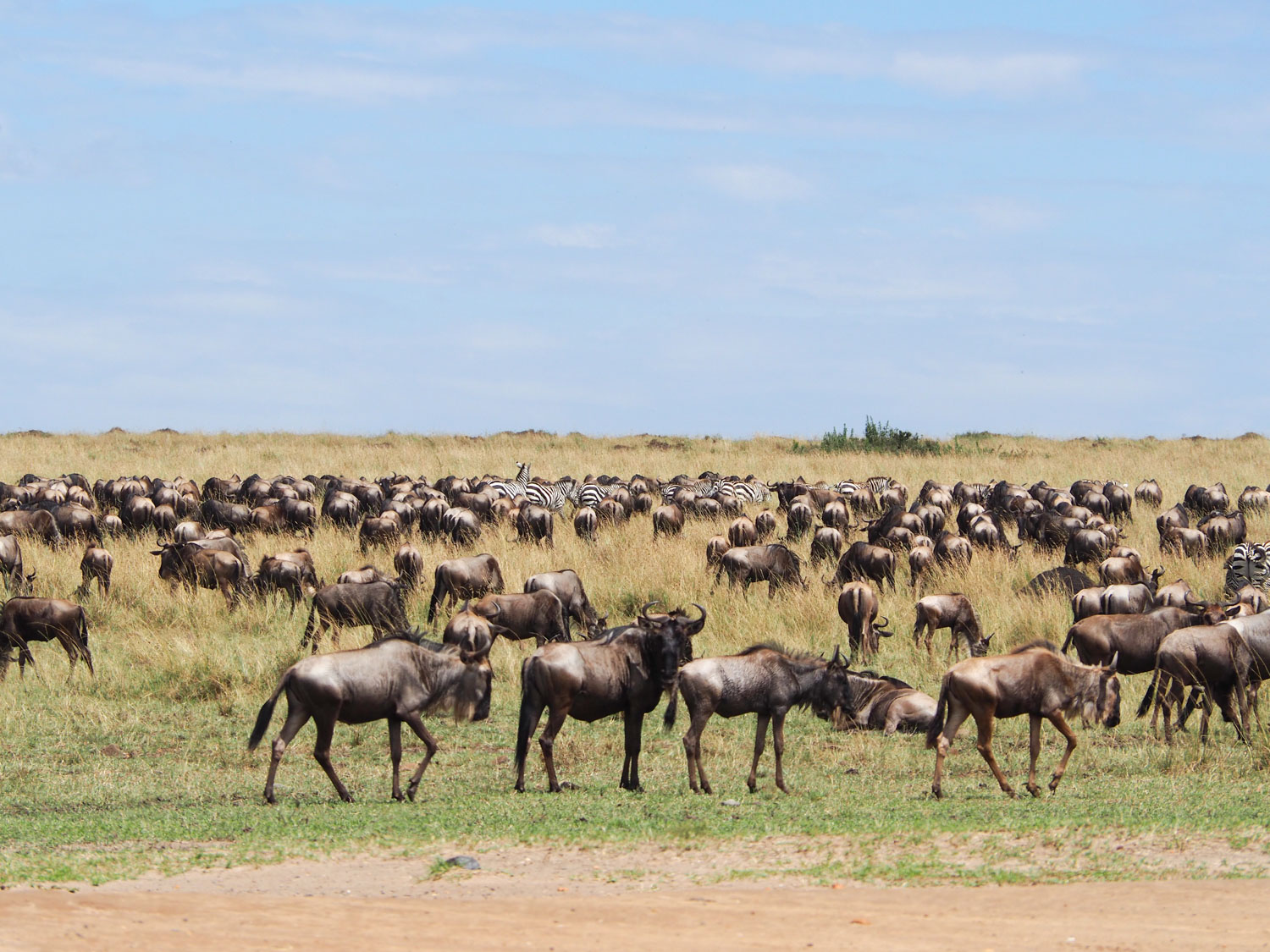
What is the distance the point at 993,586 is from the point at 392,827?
1214 centimetres

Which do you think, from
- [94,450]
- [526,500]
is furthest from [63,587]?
[94,450]

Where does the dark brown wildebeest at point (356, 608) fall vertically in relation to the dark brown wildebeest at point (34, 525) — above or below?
below

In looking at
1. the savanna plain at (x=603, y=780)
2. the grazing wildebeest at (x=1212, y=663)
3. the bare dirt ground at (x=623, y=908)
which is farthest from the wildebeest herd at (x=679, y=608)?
the bare dirt ground at (x=623, y=908)

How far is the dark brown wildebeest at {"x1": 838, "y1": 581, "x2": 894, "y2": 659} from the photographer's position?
50.8 ft

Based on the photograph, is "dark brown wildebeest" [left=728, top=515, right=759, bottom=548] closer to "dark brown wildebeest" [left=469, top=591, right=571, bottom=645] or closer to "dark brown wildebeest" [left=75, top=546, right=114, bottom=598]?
"dark brown wildebeest" [left=469, top=591, right=571, bottom=645]

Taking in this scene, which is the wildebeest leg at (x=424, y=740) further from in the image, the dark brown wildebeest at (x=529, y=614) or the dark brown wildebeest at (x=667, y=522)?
the dark brown wildebeest at (x=667, y=522)

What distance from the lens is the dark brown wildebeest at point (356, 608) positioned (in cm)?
1520

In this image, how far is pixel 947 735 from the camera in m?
9.61

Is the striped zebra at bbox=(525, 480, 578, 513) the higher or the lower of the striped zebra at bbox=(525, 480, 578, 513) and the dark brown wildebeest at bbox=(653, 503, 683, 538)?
the higher

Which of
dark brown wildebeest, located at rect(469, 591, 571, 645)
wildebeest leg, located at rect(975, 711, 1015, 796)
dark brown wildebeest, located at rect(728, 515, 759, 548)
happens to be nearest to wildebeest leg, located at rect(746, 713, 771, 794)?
wildebeest leg, located at rect(975, 711, 1015, 796)

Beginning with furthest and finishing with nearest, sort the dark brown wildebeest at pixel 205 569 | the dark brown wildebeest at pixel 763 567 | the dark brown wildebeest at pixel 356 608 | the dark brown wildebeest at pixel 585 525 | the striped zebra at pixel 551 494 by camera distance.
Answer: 1. the striped zebra at pixel 551 494
2. the dark brown wildebeest at pixel 585 525
3. the dark brown wildebeest at pixel 763 567
4. the dark brown wildebeest at pixel 205 569
5. the dark brown wildebeest at pixel 356 608

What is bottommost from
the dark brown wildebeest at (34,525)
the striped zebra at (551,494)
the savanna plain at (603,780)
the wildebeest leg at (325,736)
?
the savanna plain at (603,780)

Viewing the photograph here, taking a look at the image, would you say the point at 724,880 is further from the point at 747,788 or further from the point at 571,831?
the point at 747,788

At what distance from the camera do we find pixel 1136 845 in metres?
8.05
